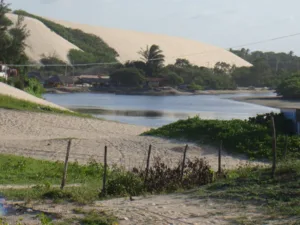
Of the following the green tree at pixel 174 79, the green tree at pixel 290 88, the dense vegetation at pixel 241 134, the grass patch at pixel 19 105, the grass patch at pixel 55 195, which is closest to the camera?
the grass patch at pixel 55 195

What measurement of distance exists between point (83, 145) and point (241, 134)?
4858 mm

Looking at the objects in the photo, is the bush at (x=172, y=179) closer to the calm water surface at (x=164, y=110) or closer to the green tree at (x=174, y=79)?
the calm water surface at (x=164, y=110)

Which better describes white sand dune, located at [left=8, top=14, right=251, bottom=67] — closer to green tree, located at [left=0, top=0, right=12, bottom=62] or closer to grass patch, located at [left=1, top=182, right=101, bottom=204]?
green tree, located at [left=0, top=0, right=12, bottom=62]

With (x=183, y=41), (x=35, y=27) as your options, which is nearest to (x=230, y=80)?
(x=35, y=27)

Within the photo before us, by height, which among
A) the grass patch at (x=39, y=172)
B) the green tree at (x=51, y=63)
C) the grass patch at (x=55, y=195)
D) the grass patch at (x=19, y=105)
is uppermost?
the green tree at (x=51, y=63)

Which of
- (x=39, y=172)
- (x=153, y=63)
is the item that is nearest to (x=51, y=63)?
(x=153, y=63)

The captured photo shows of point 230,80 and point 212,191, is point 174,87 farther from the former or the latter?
point 212,191

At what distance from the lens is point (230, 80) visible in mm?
109125

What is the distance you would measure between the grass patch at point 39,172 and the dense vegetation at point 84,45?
104m

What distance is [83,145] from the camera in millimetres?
19812

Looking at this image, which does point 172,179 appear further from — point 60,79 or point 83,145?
point 60,79

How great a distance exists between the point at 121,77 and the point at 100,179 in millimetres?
77471

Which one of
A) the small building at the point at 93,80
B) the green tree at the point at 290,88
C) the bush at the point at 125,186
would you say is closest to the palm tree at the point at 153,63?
the small building at the point at 93,80

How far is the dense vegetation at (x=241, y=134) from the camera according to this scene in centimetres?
1911
